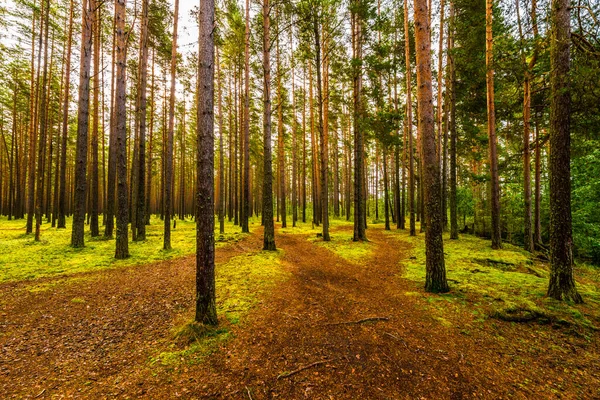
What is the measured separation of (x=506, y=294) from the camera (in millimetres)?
5469

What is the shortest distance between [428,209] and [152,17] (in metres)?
17.4

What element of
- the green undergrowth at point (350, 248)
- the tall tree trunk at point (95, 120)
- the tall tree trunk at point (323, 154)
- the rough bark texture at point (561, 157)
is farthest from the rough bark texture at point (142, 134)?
the rough bark texture at point (561, 157)

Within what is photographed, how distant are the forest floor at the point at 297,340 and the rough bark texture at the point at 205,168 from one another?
0.70 m

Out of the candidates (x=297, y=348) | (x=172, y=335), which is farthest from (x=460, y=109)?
(x=172, y=335)

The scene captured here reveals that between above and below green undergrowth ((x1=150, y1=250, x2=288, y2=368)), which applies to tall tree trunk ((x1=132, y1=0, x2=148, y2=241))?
above

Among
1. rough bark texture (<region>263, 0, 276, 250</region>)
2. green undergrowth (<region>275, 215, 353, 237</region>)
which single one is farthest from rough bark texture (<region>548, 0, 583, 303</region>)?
green undergrowth (<region>275, 215, 353, 237</region>)

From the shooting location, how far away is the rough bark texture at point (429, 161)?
5.62m

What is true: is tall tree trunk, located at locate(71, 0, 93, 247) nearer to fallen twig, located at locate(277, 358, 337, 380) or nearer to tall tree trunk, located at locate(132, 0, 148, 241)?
tall tree trunk, located at locate(132, 0, 148, 241)

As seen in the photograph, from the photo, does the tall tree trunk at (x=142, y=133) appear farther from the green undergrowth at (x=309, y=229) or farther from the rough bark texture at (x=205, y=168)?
Result: the rough bark texture at (x=205, y=168)

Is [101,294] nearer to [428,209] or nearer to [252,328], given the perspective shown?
[252,328]

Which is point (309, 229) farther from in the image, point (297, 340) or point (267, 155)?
point (297, 340)

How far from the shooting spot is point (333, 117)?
21547mm

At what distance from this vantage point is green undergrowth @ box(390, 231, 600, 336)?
14.4ft

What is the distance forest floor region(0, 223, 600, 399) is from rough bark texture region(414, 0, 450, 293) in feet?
2.21
